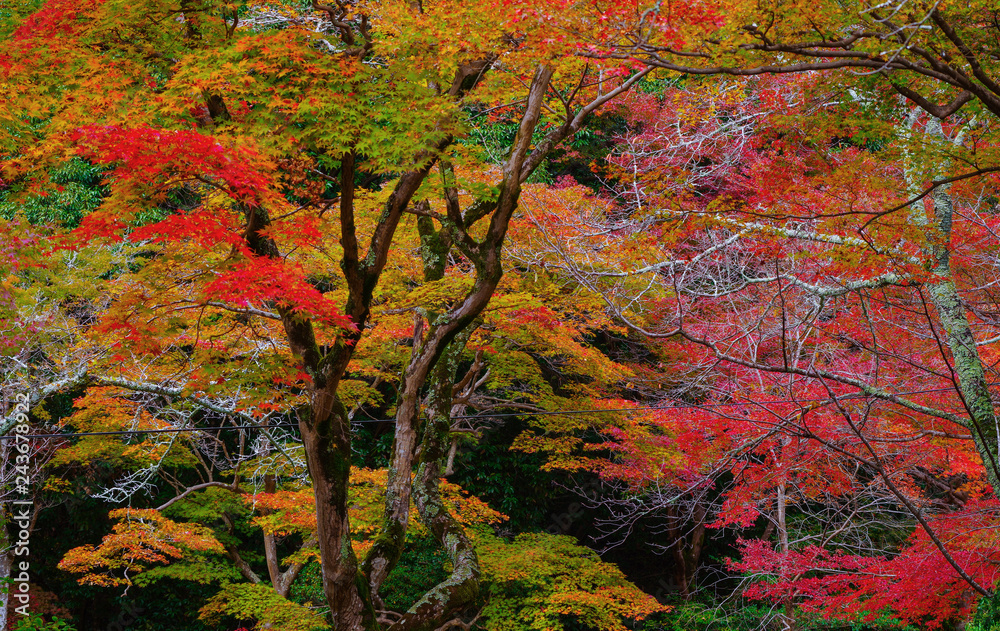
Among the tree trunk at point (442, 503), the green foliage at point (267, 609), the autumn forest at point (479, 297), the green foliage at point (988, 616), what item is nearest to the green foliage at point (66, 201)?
the autumn forest at point (479, 297)

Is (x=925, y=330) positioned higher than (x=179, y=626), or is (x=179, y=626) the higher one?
Result: (x=925, y=330)

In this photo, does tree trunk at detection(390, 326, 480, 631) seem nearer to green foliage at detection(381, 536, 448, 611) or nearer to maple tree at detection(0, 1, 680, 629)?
maple tree at detection(0, 1, 680, 629)

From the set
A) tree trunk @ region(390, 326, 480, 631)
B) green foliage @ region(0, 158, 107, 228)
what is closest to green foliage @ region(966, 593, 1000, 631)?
tree trunk @ region(390, 326, 480, 631)

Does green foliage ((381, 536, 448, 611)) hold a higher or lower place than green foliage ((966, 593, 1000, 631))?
lower

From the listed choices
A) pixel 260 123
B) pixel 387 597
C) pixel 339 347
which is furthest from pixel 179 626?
pixel 260 123

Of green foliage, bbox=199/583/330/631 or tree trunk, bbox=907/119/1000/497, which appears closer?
tree trunk, bbox=907/119/1000/497

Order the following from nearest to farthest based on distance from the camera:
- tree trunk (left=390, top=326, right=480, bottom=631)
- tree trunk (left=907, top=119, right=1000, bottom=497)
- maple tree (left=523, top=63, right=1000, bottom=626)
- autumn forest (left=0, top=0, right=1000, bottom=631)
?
autumn forest (left=0, top=0, right=1000, bottom=631)
maple tree (left=523, top=63, right=1000, bottom=626)
tree trunk (left=907, top=119, right=1000, bottom=497)
tree trunk (left=390, top=326, right=480, bottom=631)

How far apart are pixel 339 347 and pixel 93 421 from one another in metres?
5.53

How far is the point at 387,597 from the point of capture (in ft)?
31.0

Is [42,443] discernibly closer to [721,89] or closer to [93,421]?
[93,421]

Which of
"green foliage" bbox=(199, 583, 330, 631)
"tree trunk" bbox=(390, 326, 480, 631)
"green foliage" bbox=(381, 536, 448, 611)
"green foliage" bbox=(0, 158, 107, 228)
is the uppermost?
"green foliage" bbox=(0, 158, 107, 228)

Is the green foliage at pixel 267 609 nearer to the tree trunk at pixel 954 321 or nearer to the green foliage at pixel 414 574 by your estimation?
the green foliage at pixel 414 574

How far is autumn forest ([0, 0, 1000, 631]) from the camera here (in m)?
3.98

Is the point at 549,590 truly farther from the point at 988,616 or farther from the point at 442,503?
the point at 988,616
